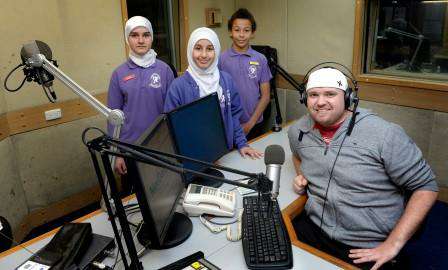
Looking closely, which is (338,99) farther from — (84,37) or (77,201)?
(77,201)

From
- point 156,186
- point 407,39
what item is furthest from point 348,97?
point 407,39

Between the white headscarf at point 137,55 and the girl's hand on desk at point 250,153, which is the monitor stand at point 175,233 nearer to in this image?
the girl's hand on desk at point 250,153

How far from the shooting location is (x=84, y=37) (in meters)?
3.00

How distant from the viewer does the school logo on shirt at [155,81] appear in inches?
97.7

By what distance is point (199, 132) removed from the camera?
1788mm

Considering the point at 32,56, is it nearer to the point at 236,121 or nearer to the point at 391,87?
the point at 236,121

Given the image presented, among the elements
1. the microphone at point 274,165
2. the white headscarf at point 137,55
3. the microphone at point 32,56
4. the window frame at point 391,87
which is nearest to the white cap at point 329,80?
the microphone at point 274,165

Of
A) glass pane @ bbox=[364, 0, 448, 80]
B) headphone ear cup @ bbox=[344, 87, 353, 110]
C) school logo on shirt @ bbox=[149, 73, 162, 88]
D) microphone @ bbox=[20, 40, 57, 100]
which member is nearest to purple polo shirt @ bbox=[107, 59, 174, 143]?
school logo on shirt @ bbox=[149, 73, 162, 88]

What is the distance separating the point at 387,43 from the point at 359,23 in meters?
0.33

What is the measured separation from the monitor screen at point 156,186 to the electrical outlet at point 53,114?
173cm

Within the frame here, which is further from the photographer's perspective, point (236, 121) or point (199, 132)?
point (236, 121)

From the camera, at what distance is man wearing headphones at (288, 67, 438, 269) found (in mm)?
1516

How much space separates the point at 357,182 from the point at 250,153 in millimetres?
801

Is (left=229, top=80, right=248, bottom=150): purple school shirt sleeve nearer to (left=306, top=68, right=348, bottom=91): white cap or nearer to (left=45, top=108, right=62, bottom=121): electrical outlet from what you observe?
(left=306, top=68, right=348, bottom=91): white cap
